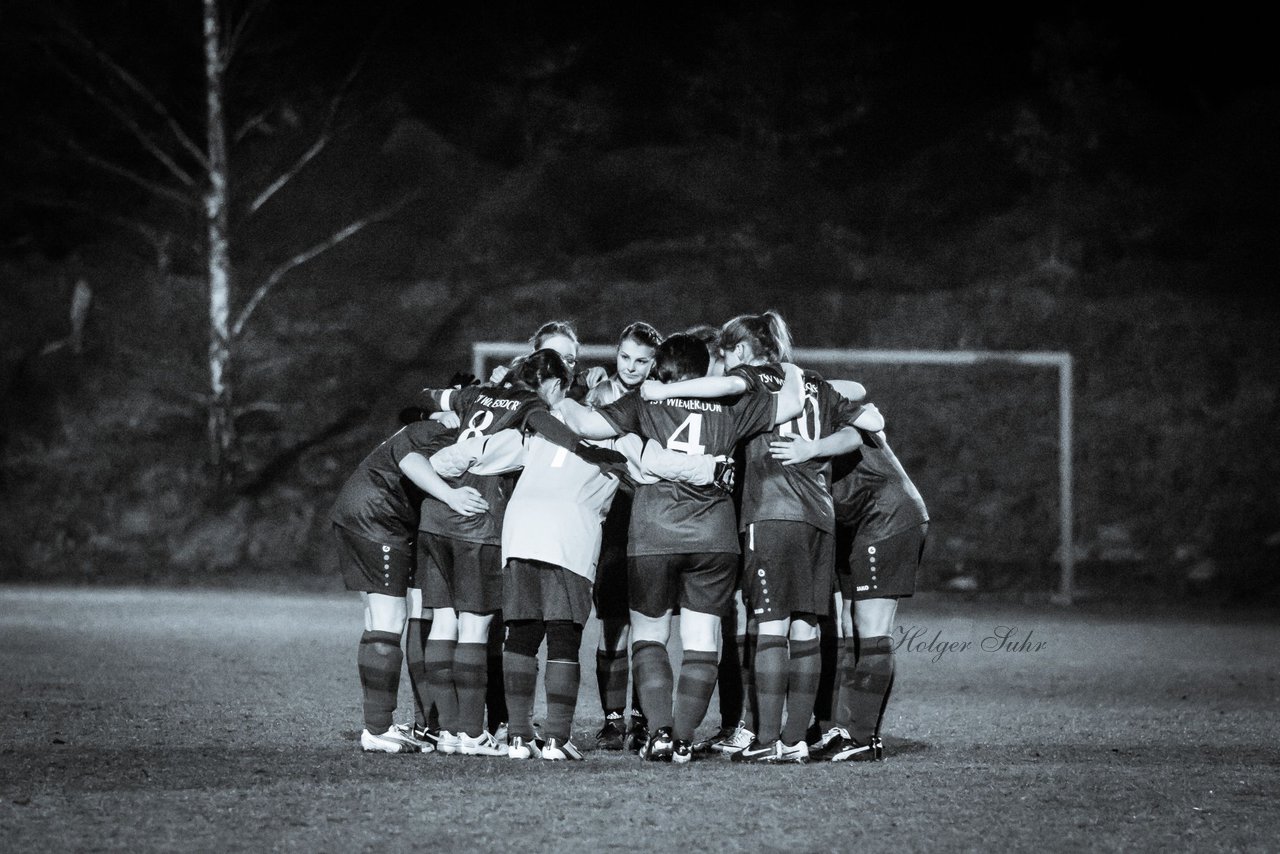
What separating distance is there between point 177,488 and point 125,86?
6.22 m

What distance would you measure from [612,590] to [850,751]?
1271 millimetres

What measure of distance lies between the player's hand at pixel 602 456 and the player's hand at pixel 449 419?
A: 1.90 feet

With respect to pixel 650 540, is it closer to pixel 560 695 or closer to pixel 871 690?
pixel 560 695

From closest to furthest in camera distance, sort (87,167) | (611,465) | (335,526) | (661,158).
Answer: (611,465)
(335,526)
(87,167)
(661,158)

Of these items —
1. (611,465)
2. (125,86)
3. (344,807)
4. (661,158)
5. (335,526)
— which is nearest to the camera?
(344,807)

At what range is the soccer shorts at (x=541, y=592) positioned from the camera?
18.9ft

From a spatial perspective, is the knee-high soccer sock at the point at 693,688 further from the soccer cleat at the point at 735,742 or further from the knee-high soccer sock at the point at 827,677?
the knee-high soccer sock at the point at 827,677

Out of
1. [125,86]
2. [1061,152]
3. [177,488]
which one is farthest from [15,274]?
[1061,152]

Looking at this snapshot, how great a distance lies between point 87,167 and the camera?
2345cm

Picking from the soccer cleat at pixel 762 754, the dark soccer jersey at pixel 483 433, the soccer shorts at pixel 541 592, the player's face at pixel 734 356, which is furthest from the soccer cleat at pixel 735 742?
the player's face at pixel 734 356

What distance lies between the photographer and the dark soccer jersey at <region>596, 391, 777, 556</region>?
576 cm

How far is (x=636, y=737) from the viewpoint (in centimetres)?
619

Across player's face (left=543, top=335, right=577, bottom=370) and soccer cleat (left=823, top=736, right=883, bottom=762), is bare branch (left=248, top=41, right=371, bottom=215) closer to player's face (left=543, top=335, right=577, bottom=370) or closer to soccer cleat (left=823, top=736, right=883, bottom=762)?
player's face (left=543, top=335, right=577, bottom=370)

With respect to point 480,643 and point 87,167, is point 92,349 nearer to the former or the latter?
point 87,167
